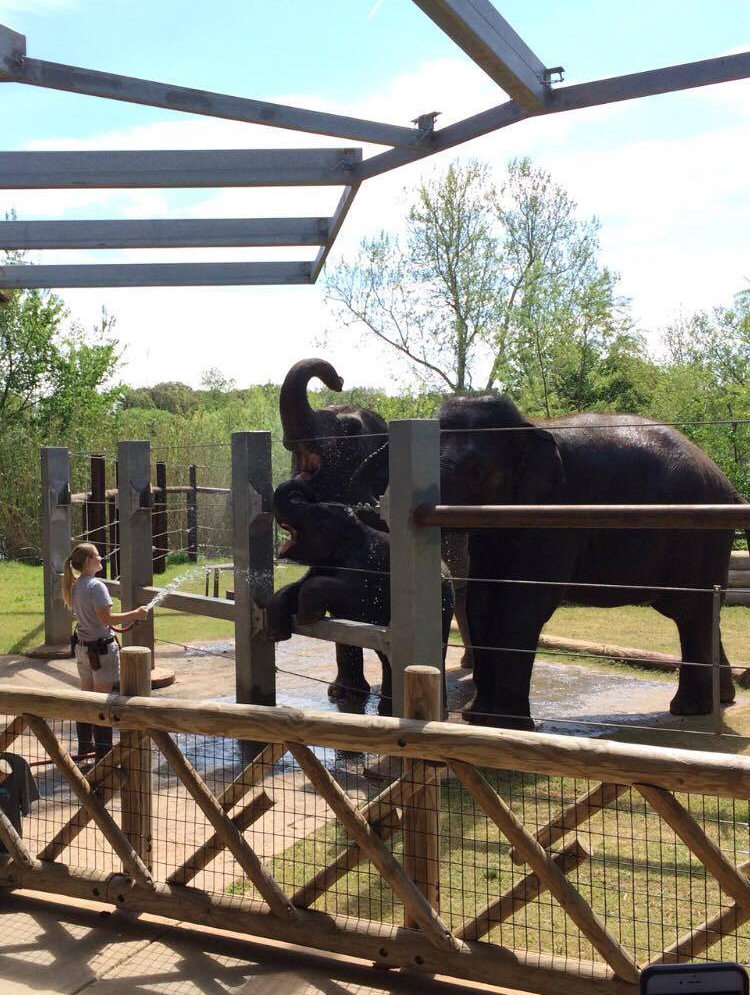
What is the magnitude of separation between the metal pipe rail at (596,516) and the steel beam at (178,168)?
84.1 inches

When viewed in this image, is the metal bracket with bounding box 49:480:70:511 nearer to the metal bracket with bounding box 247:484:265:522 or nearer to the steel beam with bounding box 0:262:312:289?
the steel beam with bounding box 0:262:312:289

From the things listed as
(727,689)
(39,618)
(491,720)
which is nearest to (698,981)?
(491,720)

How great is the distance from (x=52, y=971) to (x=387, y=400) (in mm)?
24759

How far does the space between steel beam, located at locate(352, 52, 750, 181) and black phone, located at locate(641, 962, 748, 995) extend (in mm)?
3507

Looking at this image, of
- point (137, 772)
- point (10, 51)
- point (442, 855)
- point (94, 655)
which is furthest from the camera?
point (94, 655)

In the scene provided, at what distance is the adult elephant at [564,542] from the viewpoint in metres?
6.12

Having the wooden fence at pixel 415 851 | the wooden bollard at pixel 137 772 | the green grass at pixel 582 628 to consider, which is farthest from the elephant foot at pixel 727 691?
the wooden bollard at pixel 137 772

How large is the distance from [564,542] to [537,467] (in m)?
0.46

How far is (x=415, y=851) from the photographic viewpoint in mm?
3404

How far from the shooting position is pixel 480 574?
638cm

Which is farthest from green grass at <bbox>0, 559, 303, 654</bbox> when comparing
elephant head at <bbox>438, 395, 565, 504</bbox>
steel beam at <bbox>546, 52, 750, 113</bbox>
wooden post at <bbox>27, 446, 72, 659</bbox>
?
steel beam at <bbox>546, 52, 750, 113</bbox>

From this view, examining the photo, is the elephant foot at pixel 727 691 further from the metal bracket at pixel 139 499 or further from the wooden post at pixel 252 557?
the metal bracket at pixel 139 499

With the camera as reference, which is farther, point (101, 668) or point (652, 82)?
point (101, 668)

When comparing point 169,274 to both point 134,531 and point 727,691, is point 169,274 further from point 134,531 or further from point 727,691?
point 727,691
